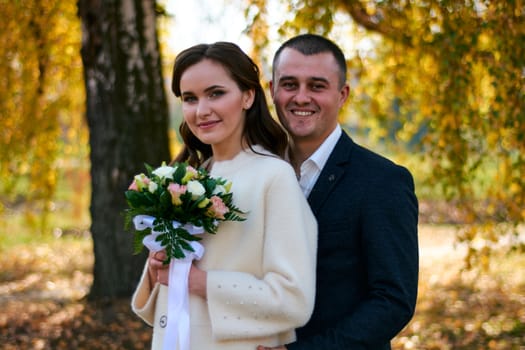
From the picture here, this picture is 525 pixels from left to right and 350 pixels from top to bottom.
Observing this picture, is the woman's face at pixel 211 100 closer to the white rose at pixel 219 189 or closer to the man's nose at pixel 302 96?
the white rose at pixel 219 189

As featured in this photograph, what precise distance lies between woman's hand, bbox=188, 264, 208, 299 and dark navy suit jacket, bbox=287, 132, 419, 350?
14.4 inches

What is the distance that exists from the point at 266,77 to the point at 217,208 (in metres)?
3.73

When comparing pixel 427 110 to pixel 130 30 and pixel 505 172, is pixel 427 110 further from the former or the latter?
pixel 130 30

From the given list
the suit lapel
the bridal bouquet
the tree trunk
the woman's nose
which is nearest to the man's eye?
the suit lapel

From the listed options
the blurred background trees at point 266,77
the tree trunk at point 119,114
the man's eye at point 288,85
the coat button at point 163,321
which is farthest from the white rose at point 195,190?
the tree trunk at point 119,114

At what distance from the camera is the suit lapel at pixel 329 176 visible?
8.14 ft

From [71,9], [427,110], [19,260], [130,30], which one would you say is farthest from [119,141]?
[19,260]

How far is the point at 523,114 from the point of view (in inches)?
184

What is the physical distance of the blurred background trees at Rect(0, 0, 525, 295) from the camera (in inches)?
190

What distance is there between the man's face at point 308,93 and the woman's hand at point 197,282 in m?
0.82

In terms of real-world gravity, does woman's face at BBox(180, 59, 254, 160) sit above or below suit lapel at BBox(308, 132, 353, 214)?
above

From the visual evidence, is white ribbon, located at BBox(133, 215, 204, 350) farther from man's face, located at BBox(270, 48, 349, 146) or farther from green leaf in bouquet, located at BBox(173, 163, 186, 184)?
man's face, located at BBox(270, 48, 349, 146)

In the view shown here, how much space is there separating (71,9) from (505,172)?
5.02 metres

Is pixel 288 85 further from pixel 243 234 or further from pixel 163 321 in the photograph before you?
pixel 163 321
